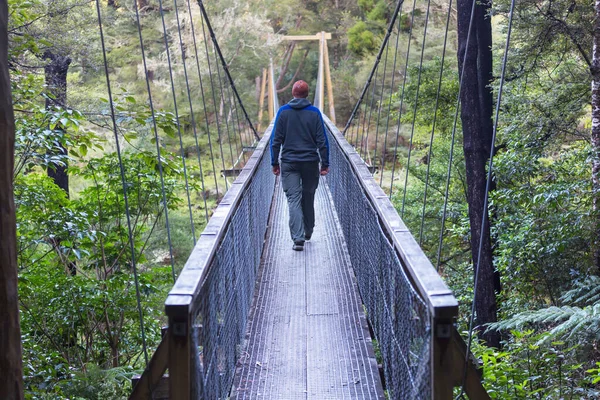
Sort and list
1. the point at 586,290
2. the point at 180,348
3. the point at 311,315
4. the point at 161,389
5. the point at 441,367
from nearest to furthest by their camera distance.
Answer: the point at 441,367 → the point at 180,348 → the point at 161,389 → the point at 311,315 → the point at 586,290

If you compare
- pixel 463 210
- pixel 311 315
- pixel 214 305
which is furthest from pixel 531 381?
pixel 463 210

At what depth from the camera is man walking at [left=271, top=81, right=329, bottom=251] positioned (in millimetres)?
4234

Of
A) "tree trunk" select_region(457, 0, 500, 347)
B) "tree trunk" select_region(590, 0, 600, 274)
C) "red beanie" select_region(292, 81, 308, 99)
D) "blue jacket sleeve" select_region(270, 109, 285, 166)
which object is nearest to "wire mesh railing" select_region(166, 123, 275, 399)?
"blue jacket sleeve" select_region(270, 109, 285, 166)

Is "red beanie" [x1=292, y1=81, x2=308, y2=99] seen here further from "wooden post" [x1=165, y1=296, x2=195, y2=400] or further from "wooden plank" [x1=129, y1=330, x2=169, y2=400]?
"wooden post" [x1=165, y1=296, x2=195, y2=400]

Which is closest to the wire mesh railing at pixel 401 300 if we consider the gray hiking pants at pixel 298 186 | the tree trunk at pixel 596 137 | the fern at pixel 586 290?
the gray hiking pants at pixel 298 186

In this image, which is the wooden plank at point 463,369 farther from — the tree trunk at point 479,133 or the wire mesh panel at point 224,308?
the tree trunk at point 479,133

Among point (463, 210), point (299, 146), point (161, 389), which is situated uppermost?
point (299, 146)

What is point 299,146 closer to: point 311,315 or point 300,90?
point 300,90

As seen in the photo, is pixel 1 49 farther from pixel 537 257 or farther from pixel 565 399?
pixel 537 257

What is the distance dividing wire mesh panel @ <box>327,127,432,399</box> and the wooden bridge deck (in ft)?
0.35

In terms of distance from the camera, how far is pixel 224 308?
239cm

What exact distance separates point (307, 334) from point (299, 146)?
58.9 inches

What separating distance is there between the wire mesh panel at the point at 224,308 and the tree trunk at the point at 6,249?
0.41 m

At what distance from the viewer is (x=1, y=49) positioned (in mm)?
1601
